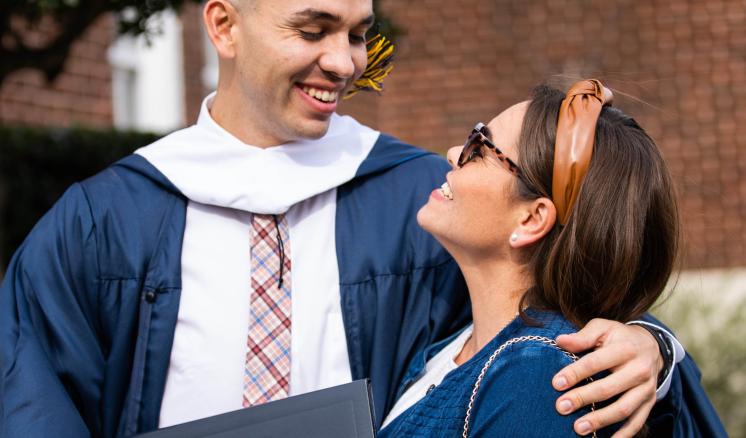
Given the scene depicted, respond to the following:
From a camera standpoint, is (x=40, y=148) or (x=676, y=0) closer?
(x=40, y=148)

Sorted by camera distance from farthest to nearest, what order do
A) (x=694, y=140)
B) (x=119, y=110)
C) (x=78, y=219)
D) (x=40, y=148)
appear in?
1. (x=119, y=110)
2. (x=694, y=140)
3. (x=40, y=148)
4. (x=78, y=219)

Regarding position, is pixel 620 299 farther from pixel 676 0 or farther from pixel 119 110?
pixel 119 110

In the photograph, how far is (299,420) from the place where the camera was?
240cm

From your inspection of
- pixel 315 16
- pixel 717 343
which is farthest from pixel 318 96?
pixel 717 343

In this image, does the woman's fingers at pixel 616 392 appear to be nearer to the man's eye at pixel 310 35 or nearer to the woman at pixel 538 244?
the woman at pixel 538 244

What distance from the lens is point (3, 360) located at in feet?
Answer: 8.80

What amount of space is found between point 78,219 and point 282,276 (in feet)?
1.93

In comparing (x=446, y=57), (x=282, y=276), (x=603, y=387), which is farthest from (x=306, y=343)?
(x=446, y=57)

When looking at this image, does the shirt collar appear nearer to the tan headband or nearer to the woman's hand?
the tan headband

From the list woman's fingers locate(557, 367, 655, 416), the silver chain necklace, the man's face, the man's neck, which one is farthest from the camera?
the man's neck

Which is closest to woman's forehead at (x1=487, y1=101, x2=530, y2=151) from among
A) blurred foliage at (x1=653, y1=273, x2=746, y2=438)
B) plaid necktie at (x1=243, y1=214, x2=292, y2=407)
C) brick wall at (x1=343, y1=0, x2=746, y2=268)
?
plaid necktie at (x1=243, y1=214, x2=292, y2=407)

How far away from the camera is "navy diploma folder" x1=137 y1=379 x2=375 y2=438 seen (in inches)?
93.2

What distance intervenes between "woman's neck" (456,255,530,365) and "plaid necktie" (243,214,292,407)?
51cm

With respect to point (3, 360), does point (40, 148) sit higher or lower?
lower
